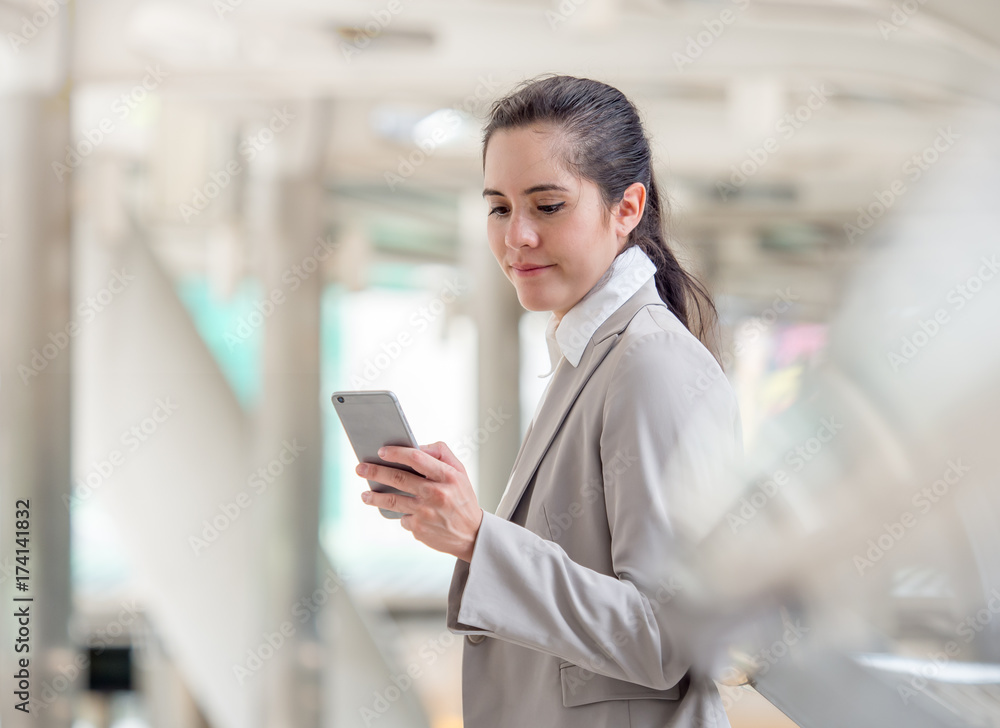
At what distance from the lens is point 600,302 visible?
95 centimetres

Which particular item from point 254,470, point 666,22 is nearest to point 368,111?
point 666,22

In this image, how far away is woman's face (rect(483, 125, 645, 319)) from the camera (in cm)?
93

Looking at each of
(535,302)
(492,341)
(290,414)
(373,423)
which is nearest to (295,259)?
(290,414)

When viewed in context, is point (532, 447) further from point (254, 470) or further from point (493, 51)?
point (254, 470)

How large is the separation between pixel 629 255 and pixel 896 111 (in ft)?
13.2

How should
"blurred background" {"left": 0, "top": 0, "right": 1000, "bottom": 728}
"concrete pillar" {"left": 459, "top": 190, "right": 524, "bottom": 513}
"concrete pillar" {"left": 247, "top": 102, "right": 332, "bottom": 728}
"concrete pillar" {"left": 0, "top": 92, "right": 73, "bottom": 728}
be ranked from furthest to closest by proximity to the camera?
"concrete pillar" {"left": 459, "top": 190, "right": 524, "bottom": 513} < "concrete pillar" {"left": 247, "top": 102, "right": 332, "bottom": 728} < "blurred background" {"left": 0, "top": 0, "right": 1000, "bottom": 728} < "concrete pillar" {"left": 0, "top": 92, "right": 73, "bottom": 728}

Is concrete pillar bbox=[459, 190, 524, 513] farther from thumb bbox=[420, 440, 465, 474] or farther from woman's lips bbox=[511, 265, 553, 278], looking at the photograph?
thumb bbox=[420, 440, 465, 474]

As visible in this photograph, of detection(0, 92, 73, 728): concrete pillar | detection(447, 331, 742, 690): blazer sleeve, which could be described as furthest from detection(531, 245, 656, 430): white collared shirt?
detection(0, 92, 73, 728): concrete pillar

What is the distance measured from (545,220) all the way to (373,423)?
0.31 m

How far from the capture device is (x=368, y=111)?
4105 millimetres

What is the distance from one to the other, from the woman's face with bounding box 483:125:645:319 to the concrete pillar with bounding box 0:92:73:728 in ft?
9.43

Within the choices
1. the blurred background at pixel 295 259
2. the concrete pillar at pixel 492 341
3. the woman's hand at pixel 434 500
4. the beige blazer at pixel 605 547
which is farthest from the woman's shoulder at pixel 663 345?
the concrete pillar at pixel 492 341

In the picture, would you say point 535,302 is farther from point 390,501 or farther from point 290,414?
point 290,414

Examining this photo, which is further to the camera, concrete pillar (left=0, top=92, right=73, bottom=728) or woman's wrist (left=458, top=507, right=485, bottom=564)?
concrete pillar (left=0, top=92, right=73, bottom=728)
